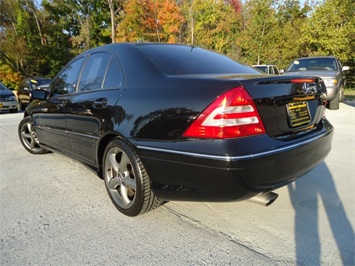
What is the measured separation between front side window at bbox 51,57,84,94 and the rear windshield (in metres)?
1.13

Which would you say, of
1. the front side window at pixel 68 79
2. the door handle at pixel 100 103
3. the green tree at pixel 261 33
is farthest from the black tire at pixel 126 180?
the green tree at pixel 261 33

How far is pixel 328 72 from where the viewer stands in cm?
855

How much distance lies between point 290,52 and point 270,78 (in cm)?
2259

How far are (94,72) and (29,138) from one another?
2.46 meters

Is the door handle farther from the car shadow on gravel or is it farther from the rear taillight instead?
the car shadow on gravel

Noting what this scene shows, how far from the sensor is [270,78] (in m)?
2.19

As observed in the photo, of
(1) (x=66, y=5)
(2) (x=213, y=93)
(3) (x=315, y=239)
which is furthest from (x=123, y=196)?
(1) (x=66, y=5)

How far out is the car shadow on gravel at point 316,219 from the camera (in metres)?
2.11

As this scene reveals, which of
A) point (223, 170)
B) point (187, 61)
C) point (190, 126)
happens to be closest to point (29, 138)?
point (187, 61)

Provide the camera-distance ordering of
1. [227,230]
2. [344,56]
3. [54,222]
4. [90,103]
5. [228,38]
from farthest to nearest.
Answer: [228,38]
[344,56]
[90,103]
[54,222]
[227,230]

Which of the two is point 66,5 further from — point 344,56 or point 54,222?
point 54,222

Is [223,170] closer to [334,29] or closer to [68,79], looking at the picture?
[68,79]

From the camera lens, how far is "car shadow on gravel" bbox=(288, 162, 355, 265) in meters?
2.11

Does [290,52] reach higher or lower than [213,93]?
higher
